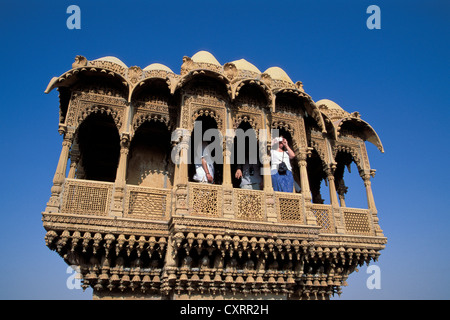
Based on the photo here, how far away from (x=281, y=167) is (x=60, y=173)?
5.43 metres

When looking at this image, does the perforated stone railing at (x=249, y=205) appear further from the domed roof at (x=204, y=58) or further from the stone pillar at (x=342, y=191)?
the stone pillar at (x=342, y=191)

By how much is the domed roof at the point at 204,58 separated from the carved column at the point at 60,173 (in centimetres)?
374

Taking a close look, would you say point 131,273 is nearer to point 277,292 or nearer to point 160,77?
point 277,292

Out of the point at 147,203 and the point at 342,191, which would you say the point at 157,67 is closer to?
the point at 147,203

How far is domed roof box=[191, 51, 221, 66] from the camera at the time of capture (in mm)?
9141

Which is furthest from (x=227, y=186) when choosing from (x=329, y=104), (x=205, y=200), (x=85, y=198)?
(x=329, y=104)

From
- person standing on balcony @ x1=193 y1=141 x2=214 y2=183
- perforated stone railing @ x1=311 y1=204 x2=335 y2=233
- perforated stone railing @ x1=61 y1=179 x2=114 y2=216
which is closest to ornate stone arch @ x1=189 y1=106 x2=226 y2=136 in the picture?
person standing on balcony @ x1=193 y1=141 x2=214 y2=183

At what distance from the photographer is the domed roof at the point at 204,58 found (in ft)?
30.0

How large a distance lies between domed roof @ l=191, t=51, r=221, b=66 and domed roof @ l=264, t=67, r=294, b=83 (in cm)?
166

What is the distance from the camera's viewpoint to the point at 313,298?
9414 mm

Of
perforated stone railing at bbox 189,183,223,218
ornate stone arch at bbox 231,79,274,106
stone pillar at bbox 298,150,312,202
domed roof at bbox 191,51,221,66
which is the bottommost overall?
perforated stone railing at bbox 189,183,223,218

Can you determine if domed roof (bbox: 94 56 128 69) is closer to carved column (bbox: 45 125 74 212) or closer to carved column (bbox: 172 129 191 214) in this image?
carved column (bbox: 45 125 74 212)

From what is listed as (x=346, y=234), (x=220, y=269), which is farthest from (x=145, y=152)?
(x=346, y=234)

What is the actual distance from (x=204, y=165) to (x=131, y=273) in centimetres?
310
